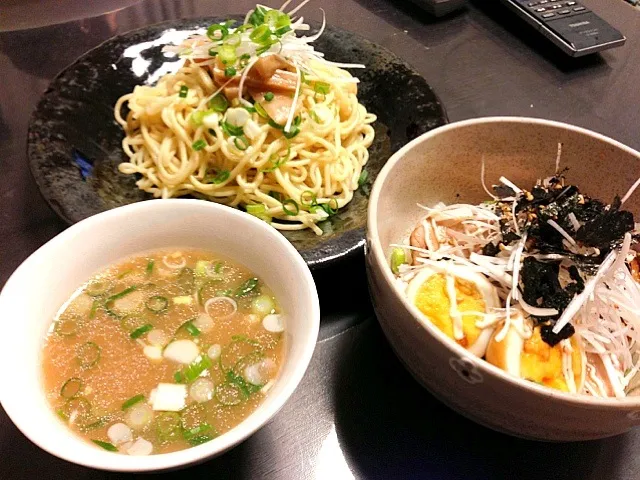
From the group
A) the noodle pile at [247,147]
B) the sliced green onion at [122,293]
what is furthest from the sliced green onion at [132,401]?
the noodle pile at [247,147]

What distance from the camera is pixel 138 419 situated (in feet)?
3.16

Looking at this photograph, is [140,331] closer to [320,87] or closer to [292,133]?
[292,133]

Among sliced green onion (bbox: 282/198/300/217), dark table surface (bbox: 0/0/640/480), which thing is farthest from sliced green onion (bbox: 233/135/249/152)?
dark table surface (bbox: 0/0/640/480)

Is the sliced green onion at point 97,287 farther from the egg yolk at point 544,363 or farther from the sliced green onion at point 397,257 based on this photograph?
the egg yolk at point 544,363

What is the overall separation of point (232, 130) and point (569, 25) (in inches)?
66.5

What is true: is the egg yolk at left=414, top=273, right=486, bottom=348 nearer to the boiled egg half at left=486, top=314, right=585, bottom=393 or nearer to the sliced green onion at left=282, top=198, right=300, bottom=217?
the boiled egg half at left=486, top=314, right=585, bottom=393

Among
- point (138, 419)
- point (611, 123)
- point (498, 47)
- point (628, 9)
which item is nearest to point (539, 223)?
point (138, 419)

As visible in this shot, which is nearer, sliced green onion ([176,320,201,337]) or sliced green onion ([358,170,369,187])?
sliced green onion ([176,320,201,337])

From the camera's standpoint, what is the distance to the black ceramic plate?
1.49 m

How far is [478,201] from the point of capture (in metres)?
1.48

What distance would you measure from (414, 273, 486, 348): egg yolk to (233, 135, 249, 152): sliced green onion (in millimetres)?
881

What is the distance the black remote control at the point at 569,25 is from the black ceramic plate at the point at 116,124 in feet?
3.00

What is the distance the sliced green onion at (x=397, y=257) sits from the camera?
130 cm

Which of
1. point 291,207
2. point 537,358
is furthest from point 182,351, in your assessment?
point 291,207
